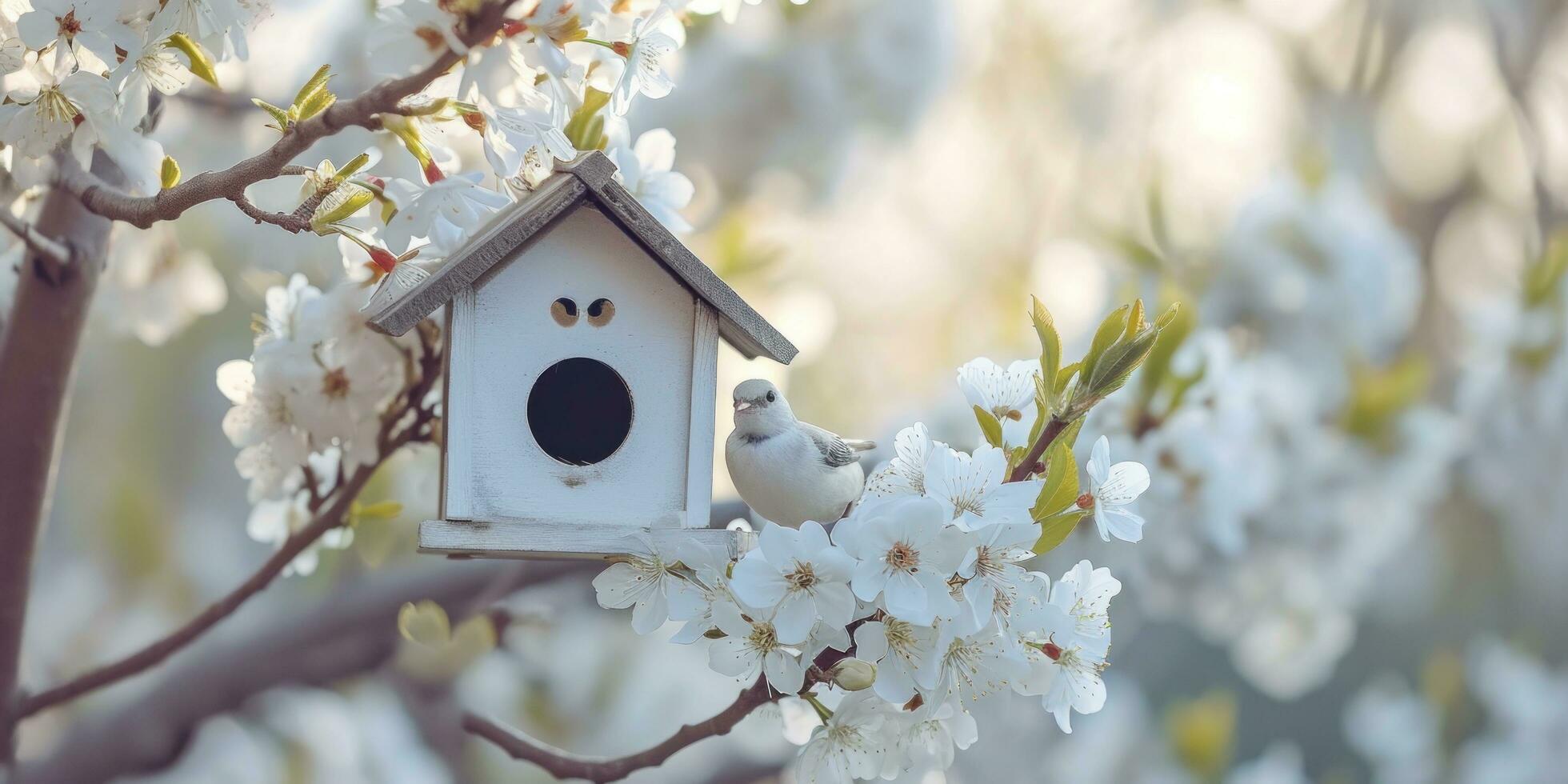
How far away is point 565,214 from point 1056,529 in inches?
13.2

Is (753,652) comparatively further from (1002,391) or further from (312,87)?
(312,87)

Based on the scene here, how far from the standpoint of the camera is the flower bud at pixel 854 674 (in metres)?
0.63

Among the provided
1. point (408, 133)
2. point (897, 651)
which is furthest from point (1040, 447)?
point (408, 133)

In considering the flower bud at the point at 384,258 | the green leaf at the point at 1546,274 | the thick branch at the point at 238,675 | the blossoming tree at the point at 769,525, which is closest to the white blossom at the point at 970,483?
the blossoming tree at the point at 769,525

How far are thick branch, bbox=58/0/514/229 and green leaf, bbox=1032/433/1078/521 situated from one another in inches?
13.8

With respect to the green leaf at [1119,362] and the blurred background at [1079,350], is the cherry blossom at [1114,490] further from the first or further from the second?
the blurred background at [1079,350]

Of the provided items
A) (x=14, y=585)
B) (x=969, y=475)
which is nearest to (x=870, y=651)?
(x=969, y=475)

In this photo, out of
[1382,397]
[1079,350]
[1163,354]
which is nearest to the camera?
[1163,354]

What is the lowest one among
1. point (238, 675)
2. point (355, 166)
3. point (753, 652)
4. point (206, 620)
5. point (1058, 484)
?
point (238, 675)

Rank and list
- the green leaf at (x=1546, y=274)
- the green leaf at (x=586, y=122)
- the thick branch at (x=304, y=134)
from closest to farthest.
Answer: the thick branch at (x=304, y=134) → the green leaf at (x=586, y=122) → the green leaf at (x=1546, y=274)

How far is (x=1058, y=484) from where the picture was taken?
0.63m

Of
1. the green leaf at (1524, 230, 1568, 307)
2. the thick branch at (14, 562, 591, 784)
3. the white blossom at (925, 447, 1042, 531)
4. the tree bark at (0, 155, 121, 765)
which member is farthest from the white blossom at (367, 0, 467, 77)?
the green leaf at (1524, 230, 1568, 307)

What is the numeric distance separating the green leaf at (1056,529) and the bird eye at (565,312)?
31 cm

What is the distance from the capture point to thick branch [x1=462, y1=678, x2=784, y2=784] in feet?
2.28
